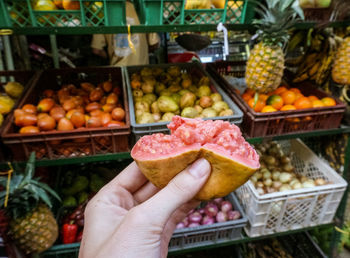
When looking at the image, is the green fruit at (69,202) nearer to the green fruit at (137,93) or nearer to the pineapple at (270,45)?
the green fruit at (137,93)

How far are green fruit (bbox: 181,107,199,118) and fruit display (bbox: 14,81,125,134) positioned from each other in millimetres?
403

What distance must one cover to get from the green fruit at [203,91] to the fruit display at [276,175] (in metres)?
0.78

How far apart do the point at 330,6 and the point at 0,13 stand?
1.96m

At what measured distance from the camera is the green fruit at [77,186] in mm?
2074

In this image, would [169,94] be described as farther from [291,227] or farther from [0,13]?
[291,227]

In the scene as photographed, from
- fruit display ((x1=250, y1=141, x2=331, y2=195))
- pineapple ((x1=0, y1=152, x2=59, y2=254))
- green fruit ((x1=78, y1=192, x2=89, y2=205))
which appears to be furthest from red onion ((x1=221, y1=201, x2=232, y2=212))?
pineapple ((x1=0, y1=152, x2=59, y2=254))

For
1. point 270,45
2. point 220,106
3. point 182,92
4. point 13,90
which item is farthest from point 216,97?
point 13,90

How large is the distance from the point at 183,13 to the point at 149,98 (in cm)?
68

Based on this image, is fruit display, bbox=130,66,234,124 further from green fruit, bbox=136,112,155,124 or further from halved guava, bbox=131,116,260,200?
halved guava, bbox=131,116,260,200

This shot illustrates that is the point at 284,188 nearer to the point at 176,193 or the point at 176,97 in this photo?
the point at 176,97

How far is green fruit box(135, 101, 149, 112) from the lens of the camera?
1723 millimetres

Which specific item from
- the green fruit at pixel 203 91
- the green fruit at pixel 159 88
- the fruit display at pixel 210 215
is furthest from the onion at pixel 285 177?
the green fruit at pixel 159 88

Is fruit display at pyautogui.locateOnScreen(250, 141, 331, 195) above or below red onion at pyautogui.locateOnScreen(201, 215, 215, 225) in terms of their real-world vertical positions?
above

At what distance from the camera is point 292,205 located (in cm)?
183
